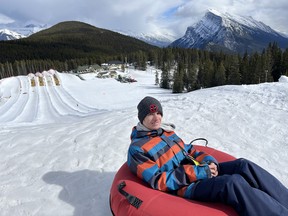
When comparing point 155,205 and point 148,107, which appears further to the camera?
point 148,107

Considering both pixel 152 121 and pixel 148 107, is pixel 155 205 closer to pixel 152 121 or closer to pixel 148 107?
pixel 152 121

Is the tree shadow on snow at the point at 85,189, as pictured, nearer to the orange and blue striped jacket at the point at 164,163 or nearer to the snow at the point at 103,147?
the snow at the point at 103,147

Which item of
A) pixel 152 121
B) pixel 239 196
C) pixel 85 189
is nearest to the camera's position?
pixel 239 196

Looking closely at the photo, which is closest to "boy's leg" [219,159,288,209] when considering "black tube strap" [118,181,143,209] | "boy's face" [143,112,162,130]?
"boy's face" [143,112,162,130]

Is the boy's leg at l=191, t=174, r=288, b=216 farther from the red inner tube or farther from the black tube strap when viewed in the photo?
the black tube strap

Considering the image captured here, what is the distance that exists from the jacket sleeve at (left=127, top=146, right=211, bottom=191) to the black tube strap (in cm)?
28

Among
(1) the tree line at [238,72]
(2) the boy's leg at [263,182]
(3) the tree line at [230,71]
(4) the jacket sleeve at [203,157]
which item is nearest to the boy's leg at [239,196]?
(2) the boy's leg at [263,182]

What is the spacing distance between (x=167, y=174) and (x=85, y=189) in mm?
2281

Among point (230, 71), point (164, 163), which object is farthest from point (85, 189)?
point (230, 71)

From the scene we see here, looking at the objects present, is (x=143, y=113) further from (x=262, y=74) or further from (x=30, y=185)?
(x=262, y=74)

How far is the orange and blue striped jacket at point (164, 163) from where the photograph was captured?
3.54 meters

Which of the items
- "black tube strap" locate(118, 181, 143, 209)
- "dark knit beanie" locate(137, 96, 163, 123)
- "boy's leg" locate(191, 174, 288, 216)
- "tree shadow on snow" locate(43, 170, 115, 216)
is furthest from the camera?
"tree shadow on snow" locate(43, 170, 115, 216)

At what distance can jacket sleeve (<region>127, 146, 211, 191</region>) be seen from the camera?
139 inches

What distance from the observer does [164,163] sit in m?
3.83
